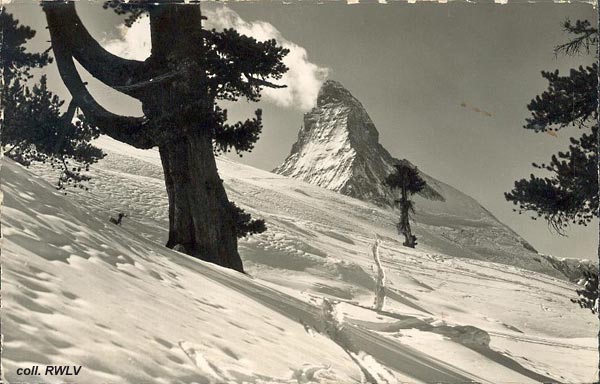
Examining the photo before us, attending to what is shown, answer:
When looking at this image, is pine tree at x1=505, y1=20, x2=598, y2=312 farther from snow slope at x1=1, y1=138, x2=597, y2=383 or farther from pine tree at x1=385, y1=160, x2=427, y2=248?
pine tree at x1=385, y1=160, x2=427, y2=248

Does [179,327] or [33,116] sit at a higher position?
[33,116]

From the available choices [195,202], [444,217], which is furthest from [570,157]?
[444,217]

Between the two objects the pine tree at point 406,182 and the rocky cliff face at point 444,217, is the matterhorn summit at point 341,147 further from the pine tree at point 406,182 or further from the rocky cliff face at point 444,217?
the pine tree at point 406,182

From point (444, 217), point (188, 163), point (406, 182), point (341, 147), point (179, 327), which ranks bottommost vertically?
point (179, 327)

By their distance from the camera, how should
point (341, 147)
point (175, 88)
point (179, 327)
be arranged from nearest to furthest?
point (179, 327), point (175, 88), point (341, 147)

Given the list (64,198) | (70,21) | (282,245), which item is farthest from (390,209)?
(64,198)

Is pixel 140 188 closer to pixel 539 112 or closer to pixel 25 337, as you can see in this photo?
pixel 539 112

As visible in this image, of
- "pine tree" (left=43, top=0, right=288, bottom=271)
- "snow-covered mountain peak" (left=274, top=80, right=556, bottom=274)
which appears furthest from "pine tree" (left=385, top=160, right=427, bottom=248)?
Answer: "pine tree" (left=43, top=0, right=288, bottom=271)

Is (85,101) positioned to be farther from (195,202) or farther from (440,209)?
(440,209)
